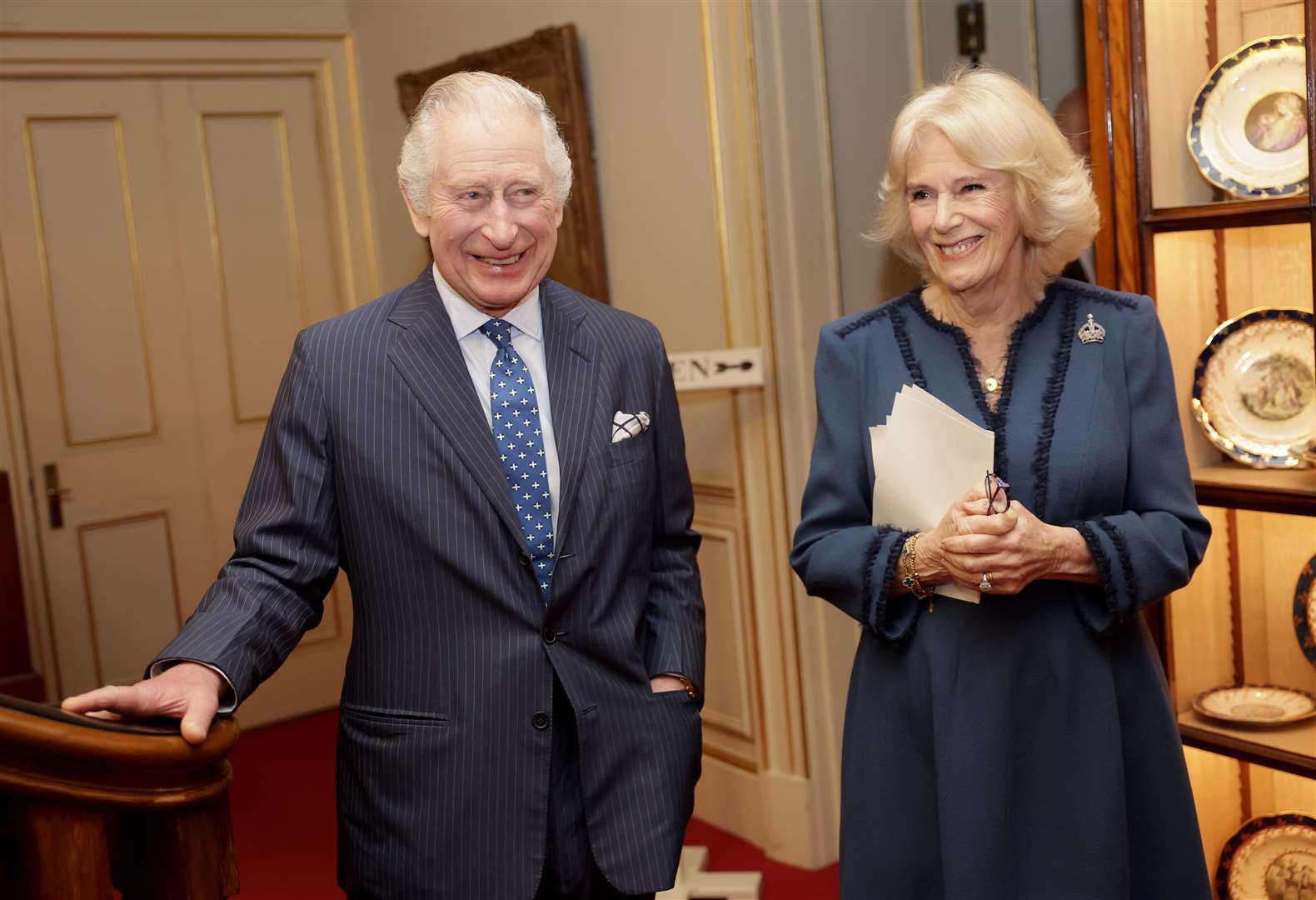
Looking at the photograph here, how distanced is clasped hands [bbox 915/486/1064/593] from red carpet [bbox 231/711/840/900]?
191 cm

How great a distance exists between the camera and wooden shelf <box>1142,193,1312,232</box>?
7.45 ft

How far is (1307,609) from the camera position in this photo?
2.47 m

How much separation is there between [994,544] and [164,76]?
4.34m

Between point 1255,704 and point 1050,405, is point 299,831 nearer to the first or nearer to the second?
point 1255,704

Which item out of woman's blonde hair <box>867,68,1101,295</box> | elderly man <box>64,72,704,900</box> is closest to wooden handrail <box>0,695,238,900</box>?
elderly man <box>64,72,704,900</box>

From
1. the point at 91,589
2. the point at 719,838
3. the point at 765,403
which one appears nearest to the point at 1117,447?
the point at 765,403

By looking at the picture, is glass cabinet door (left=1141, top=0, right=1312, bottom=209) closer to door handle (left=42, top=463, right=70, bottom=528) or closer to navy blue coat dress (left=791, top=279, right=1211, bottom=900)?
navy blue coat dress (left=791, top=279, right=1211, bottom=900)

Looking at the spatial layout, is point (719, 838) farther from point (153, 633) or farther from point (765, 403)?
point (153, 633)

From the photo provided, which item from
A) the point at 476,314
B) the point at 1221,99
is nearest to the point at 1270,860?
the point at 1221,99

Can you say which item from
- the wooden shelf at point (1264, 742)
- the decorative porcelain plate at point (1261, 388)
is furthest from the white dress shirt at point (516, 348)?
the wooden shelf at point (1264, 742)

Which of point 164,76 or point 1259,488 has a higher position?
point 164,76

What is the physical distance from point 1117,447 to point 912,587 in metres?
0.35

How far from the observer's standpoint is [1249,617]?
2.56 m

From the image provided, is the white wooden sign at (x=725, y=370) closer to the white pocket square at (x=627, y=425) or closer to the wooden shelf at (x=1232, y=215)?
the wooden shelf at (x=1232, y=215)
